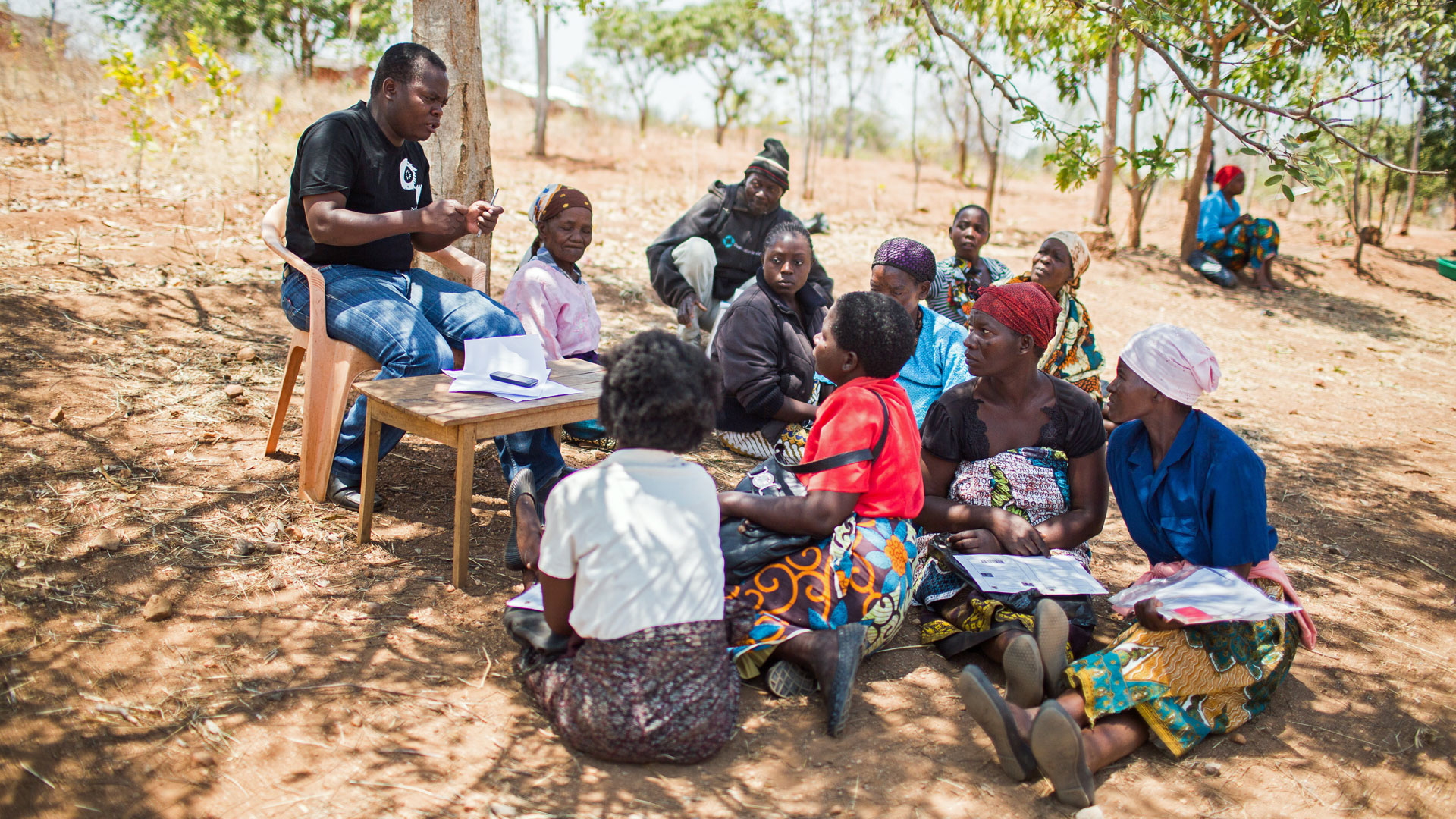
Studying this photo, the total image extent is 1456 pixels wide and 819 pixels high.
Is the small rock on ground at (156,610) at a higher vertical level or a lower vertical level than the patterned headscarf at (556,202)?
lower

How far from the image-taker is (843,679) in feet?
8.86

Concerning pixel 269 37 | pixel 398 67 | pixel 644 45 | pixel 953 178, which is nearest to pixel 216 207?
pixel 398 67

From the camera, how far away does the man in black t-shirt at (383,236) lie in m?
3.60

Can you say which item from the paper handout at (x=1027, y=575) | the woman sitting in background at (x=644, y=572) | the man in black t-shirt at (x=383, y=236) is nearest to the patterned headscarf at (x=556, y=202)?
the man in black t-shirt at (x=383, y=236)

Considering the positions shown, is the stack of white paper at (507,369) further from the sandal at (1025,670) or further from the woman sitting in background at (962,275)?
the woman sitting in background at (962,275)

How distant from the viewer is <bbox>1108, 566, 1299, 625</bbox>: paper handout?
2568mm

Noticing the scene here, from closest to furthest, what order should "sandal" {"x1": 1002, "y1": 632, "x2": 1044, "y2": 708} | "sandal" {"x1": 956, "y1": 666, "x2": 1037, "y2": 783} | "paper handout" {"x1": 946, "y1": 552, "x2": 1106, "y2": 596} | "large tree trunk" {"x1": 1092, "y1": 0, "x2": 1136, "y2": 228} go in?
"sandal" {"x1": 956, "y1": 666, "x2": 1037, "y2": 783} < "sandal" {"x1": 1002, "y1": 632, "x2": 1044, "y2": 708} < "paper handout" {"x1": 946, "y1": 552, "x2": 1106, "y2": 596} < "large tree trunk" {"x1": 1092, "y1": 0, "x2": 1136, "y2": 228}

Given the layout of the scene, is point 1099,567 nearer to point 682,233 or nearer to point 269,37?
point 682,233

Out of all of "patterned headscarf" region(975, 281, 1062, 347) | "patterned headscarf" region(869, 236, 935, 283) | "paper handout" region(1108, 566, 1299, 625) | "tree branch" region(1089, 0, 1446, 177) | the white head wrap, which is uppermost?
"tree branch" region(1089, 0, 1446, 177)

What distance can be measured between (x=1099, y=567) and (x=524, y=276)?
2.96 meters

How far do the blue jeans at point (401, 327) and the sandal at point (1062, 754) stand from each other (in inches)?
82.8

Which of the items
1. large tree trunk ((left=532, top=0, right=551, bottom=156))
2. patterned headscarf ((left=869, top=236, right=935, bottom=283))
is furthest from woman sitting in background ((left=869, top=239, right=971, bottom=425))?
large tree trunk ((left=532, top=0, right=551, bottom=156))

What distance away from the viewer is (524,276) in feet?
14.5

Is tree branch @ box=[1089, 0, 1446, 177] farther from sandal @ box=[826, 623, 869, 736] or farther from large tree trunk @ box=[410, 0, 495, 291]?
large tree trunk @ box=[410, 0, 495, 291]
